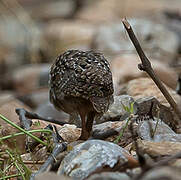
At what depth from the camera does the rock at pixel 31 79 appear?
959 centimetres

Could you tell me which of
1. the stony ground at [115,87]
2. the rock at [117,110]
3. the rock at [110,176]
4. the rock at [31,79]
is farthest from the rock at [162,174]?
the rock at [31,79]

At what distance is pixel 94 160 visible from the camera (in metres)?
2.83

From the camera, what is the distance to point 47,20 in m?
15.0

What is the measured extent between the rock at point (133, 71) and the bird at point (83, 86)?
220cm

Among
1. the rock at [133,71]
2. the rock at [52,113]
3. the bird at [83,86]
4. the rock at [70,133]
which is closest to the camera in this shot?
the bird at [83,86]

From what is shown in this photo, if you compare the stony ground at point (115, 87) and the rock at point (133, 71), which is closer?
A: the stony ground at point (115, 87)

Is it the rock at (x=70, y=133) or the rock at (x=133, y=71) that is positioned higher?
the rock at (x=70, y=133)

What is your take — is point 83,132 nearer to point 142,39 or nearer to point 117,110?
point 117,110

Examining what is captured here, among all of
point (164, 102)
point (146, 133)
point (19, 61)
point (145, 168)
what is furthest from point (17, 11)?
point (145, 168)

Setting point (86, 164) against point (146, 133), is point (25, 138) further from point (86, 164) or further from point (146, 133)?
point (86, 164)

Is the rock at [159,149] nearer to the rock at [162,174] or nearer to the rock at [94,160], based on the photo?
the rock at [94,160]

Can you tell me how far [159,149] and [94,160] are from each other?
35cm

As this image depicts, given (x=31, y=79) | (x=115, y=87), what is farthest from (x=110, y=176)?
(x=31, y=79)

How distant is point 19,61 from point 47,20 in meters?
3.45
